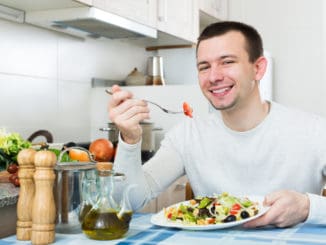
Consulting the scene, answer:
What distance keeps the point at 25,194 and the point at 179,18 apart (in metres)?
2.26

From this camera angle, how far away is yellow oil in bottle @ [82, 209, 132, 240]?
1.22m

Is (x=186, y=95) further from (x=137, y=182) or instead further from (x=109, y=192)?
(x=109, y=192)

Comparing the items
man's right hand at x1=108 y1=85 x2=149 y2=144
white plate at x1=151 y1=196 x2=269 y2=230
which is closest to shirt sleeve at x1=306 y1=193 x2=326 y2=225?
white plate at x1=151 y1=196 x2=269 y2=230

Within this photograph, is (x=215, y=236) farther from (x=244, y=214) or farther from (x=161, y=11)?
(x=161, y=11)

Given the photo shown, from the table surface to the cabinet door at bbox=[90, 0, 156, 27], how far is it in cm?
144

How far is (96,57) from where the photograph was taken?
3.28m

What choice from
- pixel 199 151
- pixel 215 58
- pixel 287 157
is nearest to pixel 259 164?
pixel 287 157

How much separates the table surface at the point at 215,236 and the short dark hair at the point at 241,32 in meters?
0.72

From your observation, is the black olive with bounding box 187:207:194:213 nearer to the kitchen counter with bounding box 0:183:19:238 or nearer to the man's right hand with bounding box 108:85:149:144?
the man's right hand with bounding box 108:85:149:144

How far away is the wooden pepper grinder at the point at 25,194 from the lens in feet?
4.12

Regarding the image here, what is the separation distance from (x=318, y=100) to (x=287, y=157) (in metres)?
2.61

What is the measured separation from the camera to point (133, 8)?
2.82m

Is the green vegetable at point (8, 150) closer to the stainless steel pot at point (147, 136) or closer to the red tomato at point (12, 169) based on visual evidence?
the red tomato at point (12, 169)

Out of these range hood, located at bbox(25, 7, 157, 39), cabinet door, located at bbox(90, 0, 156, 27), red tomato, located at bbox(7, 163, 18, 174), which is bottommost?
red tomato, located at bbox(7, 163, 18, 174)
